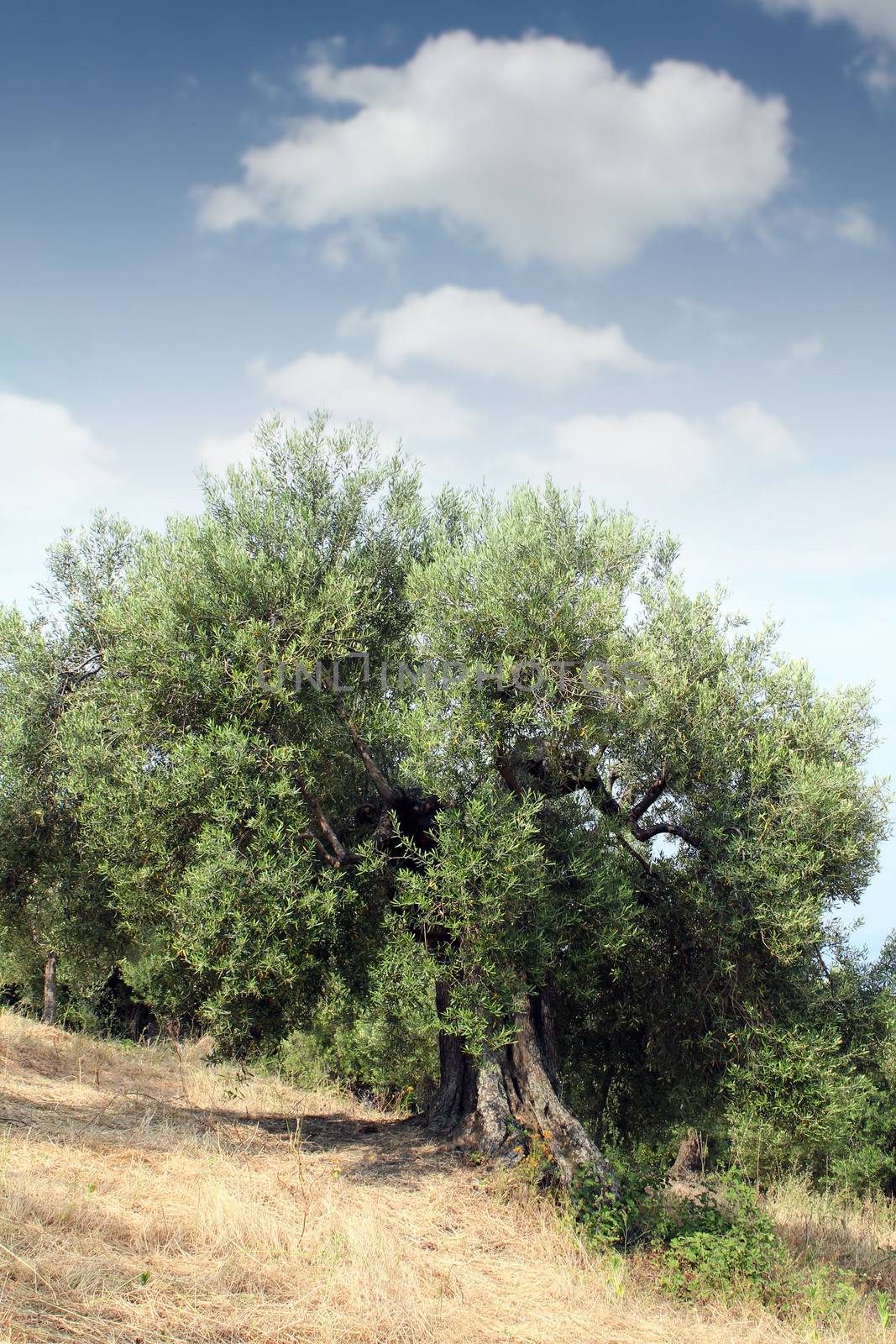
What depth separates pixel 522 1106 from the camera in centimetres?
1387

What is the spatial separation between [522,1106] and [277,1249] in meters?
5.80

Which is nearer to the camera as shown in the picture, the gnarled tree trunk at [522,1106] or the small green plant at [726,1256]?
the small green plant at [726,1256]

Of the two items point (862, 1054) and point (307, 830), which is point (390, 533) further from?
point (862, 1054)

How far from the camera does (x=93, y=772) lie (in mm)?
13883

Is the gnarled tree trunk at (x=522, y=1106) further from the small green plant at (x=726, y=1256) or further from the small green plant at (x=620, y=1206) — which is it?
the small green plant at (x=726, y=1256)

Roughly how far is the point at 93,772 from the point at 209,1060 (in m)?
5.31

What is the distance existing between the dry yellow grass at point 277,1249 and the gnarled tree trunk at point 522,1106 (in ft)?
2.19

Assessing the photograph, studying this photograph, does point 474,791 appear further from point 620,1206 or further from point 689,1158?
point 689,1158

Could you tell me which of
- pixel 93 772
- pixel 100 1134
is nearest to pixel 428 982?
pixel 100 1134

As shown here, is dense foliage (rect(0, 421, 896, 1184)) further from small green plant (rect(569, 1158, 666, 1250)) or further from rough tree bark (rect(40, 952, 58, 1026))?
rough tree bark (rect(40, 952, 58, 1026))

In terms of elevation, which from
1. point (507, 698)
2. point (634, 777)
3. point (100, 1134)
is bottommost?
point (100, 1134)

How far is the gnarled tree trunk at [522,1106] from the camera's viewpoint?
524 inches

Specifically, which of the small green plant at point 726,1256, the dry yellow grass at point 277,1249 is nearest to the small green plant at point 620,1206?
the small green plant at point 726,1256

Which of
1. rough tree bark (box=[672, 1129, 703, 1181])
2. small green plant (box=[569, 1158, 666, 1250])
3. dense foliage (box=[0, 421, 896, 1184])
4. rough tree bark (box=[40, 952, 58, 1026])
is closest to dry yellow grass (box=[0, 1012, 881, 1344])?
small green plant (box=[569, 1158, 666, 1250])
